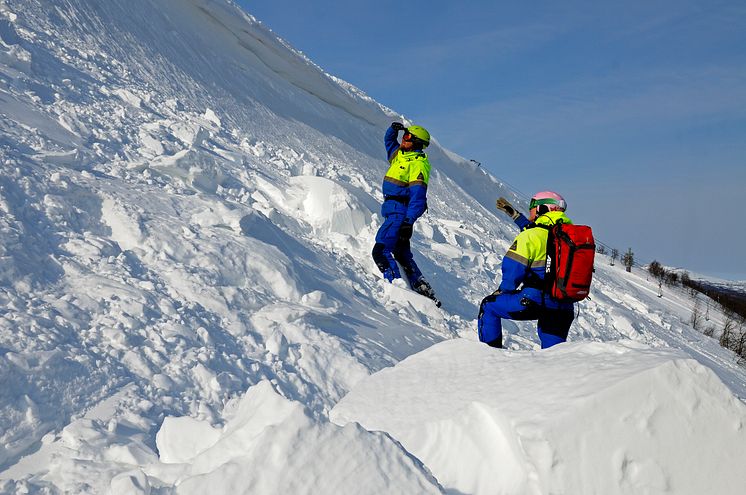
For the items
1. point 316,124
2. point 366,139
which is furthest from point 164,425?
point 366,139

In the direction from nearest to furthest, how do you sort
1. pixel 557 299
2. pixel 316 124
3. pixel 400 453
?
pixel 400 453
pixel 557 299
pixel 316 124

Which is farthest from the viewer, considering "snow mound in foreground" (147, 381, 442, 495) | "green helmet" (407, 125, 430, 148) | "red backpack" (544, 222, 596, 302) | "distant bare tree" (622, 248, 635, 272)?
"distant bare tree" (622, 248, 635, 272)

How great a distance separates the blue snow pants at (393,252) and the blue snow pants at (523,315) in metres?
2.57

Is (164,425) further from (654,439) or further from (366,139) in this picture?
(366,139)

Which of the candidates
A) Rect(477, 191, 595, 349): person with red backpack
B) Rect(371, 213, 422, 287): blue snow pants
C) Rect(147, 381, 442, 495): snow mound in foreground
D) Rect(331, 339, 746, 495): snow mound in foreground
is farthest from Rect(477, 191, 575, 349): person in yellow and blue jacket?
Rect(147, 381, 442, 495): snow mound in foreground

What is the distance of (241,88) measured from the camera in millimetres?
14742

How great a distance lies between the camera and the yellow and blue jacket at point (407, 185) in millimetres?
8094

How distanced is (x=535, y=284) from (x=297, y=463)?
131 inches

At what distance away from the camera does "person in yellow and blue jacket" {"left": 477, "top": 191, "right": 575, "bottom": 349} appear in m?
5.34

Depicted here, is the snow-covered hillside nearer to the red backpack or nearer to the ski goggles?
the red backpack

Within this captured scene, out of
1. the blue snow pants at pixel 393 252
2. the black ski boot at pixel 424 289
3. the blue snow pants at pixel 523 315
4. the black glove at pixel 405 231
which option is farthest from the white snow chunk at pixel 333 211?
the blue snow pants at pixel 523 315

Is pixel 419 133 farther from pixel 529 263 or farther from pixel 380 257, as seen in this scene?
pixel 529 263

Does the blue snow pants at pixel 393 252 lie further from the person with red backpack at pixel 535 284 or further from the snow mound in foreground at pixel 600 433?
the snow mound in foreground at pixel 600 433

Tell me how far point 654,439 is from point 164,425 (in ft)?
8.33
